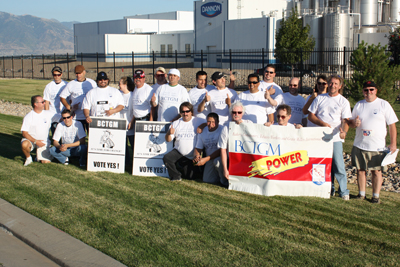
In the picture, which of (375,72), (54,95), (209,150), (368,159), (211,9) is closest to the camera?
(368,159)

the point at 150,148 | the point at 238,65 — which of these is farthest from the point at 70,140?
the point at 238,65

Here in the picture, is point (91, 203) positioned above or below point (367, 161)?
below

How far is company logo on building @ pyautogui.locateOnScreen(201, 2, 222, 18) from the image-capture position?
47969 millimetres

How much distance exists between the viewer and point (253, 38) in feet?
144

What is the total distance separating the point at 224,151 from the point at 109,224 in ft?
8.08

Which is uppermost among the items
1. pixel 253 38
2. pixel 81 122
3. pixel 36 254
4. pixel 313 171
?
pixel 253 38

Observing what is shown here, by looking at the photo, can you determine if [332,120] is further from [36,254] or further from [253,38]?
[253,38]

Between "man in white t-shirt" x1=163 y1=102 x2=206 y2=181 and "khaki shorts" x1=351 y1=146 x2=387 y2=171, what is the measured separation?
2.74 m

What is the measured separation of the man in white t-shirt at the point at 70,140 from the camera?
839 cm

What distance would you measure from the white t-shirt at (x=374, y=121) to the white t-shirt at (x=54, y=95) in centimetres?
656

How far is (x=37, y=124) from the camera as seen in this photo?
28.1ft

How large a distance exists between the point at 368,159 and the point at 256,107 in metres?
2.08

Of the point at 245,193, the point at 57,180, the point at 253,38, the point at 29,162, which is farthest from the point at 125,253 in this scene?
the point at 253,38

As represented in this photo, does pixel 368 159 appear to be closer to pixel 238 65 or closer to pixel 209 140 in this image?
pixel 209 140
